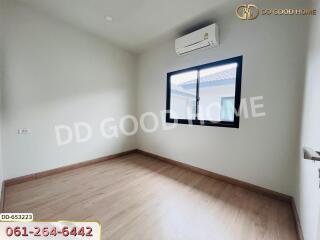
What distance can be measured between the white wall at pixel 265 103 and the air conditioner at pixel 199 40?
0.15 metres

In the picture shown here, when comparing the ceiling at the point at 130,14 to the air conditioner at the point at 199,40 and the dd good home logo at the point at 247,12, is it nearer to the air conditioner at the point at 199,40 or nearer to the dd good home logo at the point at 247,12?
the air conditioner at the point at 199,40

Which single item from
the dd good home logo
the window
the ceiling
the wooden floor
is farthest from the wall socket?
the dd good home logo

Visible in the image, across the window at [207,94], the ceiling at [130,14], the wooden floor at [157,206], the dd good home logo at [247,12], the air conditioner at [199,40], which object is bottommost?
the wooden floor at [157,206]

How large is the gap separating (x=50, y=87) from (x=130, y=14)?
6.09 feet

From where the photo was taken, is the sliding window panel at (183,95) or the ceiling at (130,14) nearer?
the ceiling at (130,14)

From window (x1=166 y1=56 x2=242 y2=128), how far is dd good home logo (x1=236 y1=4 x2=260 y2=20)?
552mm

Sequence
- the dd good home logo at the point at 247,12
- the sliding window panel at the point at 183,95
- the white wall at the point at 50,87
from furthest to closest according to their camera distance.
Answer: the sliding window panel at the point at 183,95 < the white wall at the point at 50,87 < the dd good home logo at the point at 247,12

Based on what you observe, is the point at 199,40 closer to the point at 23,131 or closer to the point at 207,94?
the point at 207,94

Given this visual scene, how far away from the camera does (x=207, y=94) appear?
2.71 m

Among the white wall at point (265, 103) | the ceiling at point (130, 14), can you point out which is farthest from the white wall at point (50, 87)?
the white wall at point (265, 103)

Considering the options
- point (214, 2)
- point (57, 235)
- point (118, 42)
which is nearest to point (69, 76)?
point (118, 42)

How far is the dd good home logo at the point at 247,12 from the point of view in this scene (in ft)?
6.58

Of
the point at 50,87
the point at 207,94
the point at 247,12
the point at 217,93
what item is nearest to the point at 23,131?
the point at 50,87

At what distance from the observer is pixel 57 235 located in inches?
50.4
